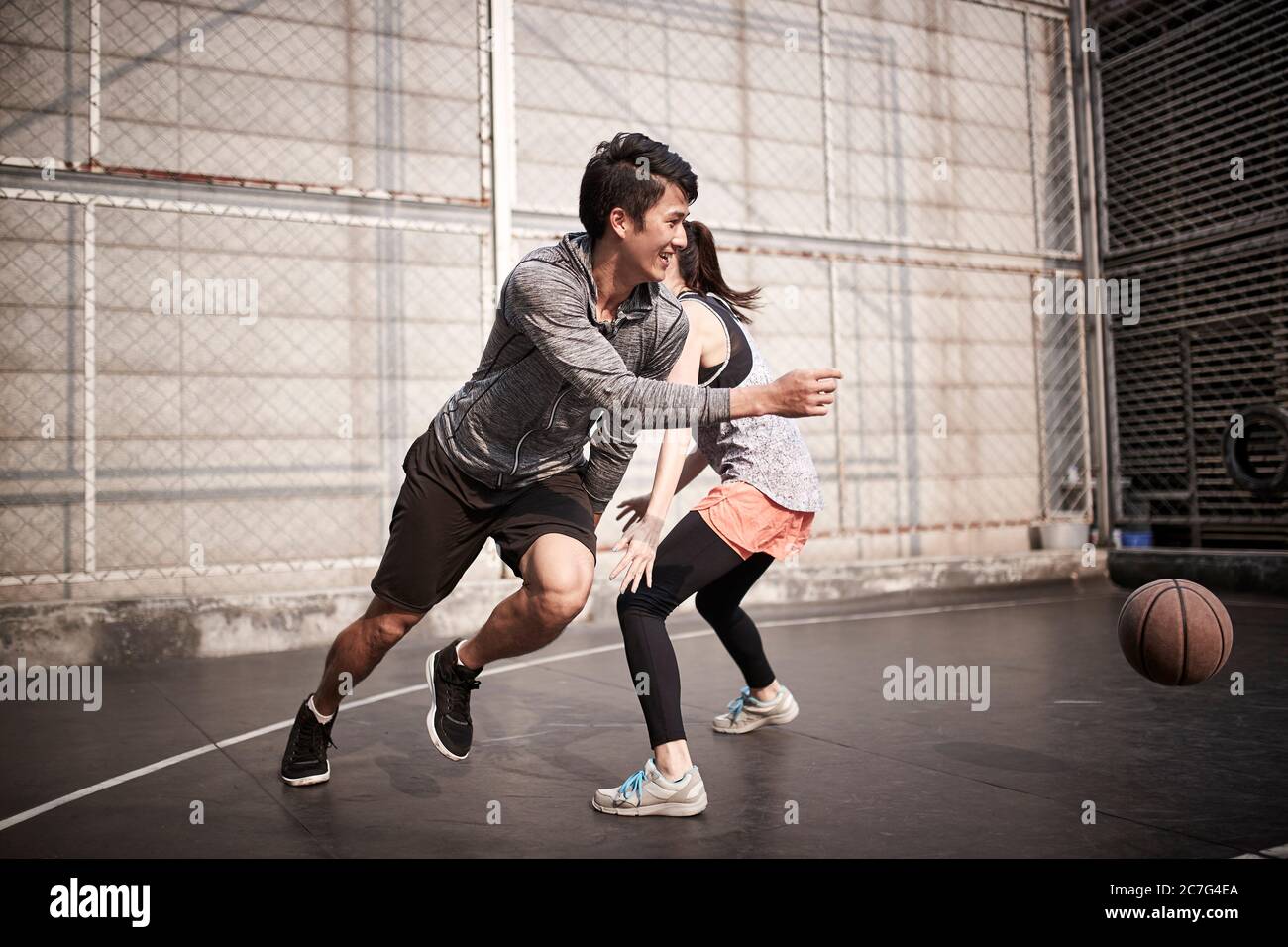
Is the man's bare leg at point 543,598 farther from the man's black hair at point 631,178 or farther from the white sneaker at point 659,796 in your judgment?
the man's black hair at point 631,178

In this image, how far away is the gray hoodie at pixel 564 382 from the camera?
108 inches

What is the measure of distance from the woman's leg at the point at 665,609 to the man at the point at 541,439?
0.67ft

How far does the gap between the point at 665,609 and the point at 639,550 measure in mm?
278

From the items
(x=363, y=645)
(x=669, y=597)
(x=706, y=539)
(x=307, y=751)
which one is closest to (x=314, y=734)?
(x=307, y=751)

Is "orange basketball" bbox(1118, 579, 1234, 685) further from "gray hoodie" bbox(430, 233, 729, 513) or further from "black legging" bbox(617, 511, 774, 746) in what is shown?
"gray hoodie" bbox(430, 233, 729, 513)

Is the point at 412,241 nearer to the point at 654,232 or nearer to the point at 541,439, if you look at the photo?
the point at 541,439

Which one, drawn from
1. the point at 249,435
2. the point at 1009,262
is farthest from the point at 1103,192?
the point at 249,435

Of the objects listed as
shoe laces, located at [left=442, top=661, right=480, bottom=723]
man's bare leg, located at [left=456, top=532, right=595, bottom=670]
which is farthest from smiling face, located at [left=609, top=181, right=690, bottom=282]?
shoe laces, located at [left=442, top=661, right=480, bottom=723]

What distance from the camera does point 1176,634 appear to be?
149 inches

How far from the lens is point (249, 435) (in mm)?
7656
